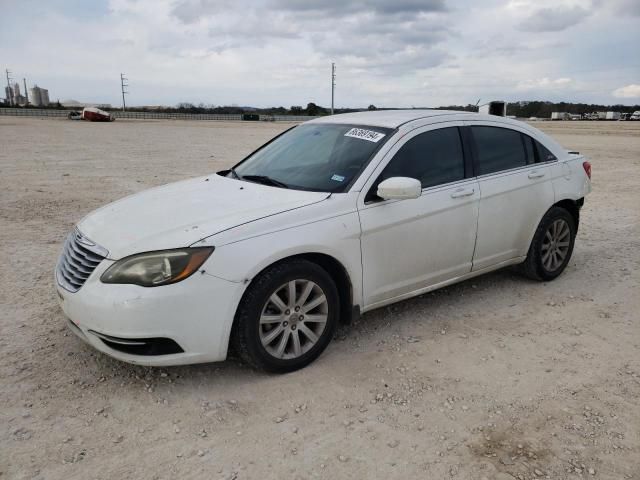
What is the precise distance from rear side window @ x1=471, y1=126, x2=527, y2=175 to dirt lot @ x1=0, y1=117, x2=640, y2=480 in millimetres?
1161

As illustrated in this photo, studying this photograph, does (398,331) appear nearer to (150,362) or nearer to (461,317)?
(461,317)

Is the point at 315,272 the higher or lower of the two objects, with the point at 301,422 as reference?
higher

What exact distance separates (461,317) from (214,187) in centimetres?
223

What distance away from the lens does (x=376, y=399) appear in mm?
3199

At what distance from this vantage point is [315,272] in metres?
3.44

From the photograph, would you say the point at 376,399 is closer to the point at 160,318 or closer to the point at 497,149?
the point at 160,318

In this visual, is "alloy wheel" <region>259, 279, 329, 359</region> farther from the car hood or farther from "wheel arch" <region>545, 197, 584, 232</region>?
"wheel arch" <region>545, 197, 584, 232</region>

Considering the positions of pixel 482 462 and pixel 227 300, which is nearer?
pixel 482 462

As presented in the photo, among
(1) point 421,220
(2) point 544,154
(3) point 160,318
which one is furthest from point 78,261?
(2) point 544,154

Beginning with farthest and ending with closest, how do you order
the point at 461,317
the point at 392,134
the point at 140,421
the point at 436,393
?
the point at 461,317, the point at 392,134, the point at 436,393, the point at 140,421

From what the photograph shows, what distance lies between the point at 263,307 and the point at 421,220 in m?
1.40

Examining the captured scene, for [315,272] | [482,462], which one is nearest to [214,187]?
[315,272]

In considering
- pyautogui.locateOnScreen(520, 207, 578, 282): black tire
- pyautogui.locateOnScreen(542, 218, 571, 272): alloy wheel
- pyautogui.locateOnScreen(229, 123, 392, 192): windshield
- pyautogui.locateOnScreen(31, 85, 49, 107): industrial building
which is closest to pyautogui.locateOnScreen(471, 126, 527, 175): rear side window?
pyautogui.locateOnScreen(520, 207, 578, 282): black tire

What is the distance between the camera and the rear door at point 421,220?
3.75 meters
